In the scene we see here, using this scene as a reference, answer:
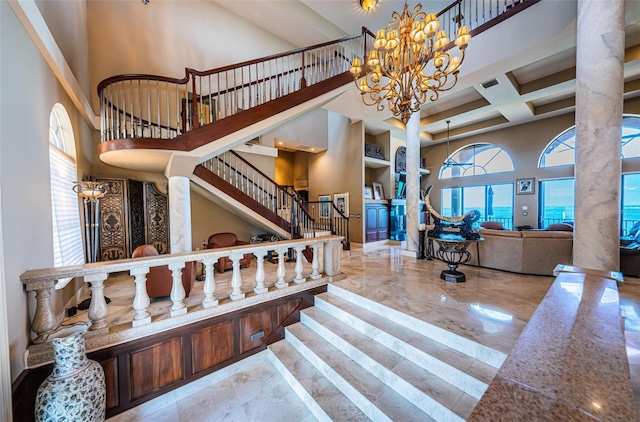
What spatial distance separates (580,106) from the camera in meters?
2.45

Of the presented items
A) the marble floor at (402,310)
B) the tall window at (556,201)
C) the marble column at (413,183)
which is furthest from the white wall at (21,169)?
the tall window at (556,201)

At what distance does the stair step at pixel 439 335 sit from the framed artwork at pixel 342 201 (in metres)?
4.64

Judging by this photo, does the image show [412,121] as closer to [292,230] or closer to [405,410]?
[292,230]

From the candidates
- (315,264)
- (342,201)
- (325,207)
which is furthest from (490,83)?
(315,264)

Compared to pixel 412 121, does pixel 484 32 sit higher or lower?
higher

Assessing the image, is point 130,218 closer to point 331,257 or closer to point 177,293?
point 177,293

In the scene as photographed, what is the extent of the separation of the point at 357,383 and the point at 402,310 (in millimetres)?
877

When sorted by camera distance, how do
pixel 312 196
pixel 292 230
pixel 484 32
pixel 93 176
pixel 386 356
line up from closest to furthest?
pixel 386 356 < pixel 484 32 < pixel 93 176 < pixel 292 230 < pixel 312 196

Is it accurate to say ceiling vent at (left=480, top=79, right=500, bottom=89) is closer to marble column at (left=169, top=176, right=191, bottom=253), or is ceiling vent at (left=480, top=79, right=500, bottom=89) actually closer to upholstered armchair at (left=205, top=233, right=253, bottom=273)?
upholstered armchair at (left=205, top=233, right=253, bottom=273)

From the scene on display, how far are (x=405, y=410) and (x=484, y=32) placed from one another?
5415mm

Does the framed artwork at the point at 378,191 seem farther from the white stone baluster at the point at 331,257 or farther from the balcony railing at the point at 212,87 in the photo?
the white stone baluster at the point at 331,257

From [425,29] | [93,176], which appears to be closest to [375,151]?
[425,29]

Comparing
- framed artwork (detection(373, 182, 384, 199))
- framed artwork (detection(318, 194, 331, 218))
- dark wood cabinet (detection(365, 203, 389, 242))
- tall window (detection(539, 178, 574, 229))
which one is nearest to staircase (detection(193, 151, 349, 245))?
dark wood cabinet (detection(365, 203, 389, 242))

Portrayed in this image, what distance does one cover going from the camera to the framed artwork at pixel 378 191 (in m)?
7.85
